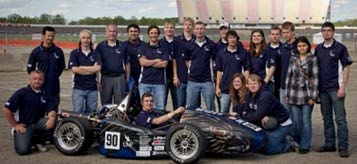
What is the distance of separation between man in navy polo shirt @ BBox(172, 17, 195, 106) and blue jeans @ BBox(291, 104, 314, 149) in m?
2.04

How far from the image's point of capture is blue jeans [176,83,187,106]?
9.70 meters

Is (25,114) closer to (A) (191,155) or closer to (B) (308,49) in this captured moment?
(A) (191,155)

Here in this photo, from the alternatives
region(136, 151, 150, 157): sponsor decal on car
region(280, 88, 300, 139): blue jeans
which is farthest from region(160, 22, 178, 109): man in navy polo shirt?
region(136, 151, 150, 157): sponsor decal on car

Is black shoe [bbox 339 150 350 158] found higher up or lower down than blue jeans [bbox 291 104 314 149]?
lower down

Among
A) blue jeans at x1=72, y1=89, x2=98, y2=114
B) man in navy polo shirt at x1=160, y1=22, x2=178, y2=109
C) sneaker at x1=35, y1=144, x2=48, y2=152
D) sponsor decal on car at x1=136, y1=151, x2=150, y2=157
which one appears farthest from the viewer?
man in navy polo shirt at x1=160, y1=22, x2=178, y2=109

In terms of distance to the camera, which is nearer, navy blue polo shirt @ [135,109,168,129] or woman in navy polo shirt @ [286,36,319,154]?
navy blue polo shirt @ [135,109,168,129]

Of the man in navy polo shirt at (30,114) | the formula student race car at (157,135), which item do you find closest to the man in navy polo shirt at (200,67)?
the formula student race car at (157,135)

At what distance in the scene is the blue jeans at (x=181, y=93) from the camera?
9.70 meters

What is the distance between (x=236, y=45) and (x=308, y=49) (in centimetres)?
120

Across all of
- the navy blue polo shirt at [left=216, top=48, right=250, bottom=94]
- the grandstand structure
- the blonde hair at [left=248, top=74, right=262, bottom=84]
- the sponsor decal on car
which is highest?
the grandstand structure

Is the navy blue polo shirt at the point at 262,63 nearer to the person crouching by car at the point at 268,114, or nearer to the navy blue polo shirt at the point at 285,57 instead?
the navy blue polo shirt at the point at 285,57

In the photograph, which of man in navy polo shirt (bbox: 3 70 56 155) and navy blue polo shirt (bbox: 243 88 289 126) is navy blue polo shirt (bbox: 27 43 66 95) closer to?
man in navy polo shirt (bbox: 3 70 56 155)

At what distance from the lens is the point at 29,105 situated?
8352 mm

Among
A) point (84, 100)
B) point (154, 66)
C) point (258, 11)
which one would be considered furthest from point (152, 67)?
point (258, 11)
